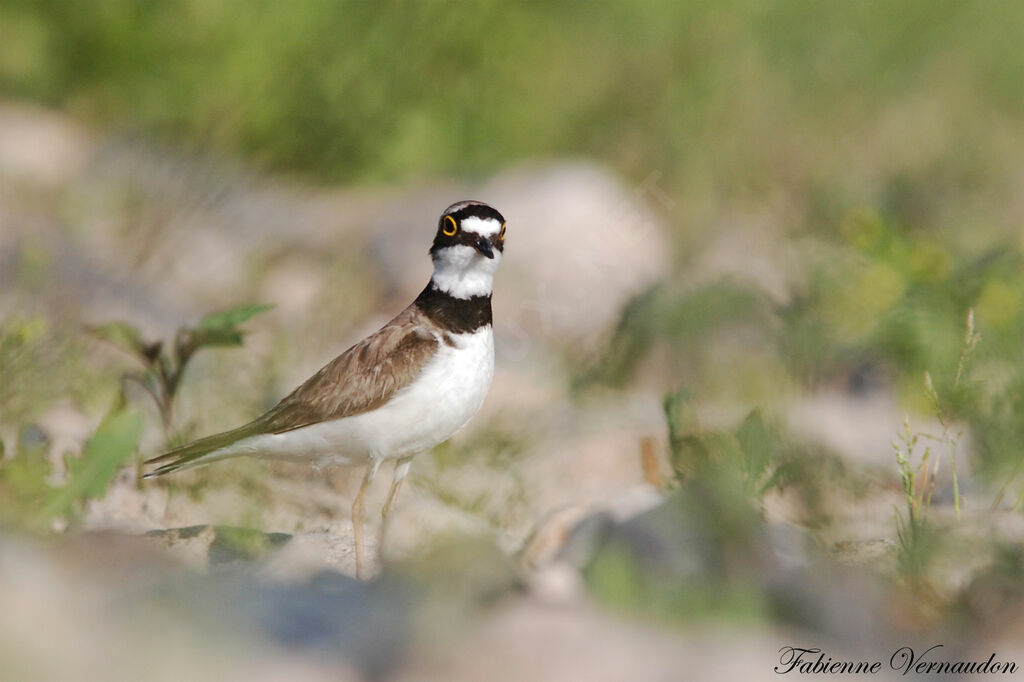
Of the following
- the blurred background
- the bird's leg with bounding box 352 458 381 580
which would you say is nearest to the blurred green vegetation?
the blurred background

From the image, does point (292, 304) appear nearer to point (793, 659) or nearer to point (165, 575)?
point (165, 575)

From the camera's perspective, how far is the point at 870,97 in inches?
336

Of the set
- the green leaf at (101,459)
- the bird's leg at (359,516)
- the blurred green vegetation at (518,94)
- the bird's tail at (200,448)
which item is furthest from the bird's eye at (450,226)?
the blurred green vegetation at (518,94)

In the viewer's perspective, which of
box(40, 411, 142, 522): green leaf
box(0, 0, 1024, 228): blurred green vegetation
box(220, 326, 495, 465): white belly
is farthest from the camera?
box(0, 0, 1024, 228): blurred green vegetation

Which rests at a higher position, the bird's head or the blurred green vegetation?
the blurred green vegetation

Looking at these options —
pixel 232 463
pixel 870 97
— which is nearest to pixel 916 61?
pixel 870 97

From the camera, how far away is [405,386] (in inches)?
134

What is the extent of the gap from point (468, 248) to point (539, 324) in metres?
2.79

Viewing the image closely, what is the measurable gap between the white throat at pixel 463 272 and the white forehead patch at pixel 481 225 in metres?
0.09

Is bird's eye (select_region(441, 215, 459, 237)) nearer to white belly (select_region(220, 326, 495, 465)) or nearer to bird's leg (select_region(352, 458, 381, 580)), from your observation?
white belly (select_region(220, 326, 495, 465))

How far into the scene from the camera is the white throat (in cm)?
349

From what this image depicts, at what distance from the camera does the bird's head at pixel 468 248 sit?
11.2ft

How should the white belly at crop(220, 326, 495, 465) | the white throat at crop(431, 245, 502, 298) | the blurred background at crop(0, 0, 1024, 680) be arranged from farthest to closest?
1. the white throat at crop(431, 245, 502, 298)
2. the white belly at crop(220, 326, 495, 465)
3. the blurred background at crop(0, 0, 1024, 680)

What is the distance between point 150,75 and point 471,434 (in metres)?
4.32
